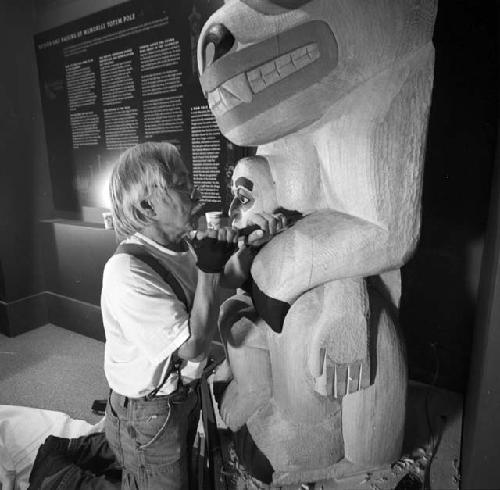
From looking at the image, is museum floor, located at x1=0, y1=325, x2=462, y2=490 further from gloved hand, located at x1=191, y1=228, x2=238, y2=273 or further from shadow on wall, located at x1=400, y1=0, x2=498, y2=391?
gloved hand, located at x1=191, y1=228, x2=238, y2=273

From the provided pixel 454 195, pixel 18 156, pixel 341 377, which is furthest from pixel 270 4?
pixel 18 156

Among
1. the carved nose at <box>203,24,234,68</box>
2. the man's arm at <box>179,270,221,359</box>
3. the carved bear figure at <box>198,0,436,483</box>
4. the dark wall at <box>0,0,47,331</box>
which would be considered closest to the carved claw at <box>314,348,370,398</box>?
the carved bear figure at <box>198,0,436,483</box>

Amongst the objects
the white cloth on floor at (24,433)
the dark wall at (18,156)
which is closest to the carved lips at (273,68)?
the white cloth on floor at (24,433)

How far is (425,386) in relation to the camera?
1.57m

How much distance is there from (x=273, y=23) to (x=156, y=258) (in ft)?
1.97

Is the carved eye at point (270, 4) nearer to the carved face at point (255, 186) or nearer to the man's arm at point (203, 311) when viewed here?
the carved face at point (255, 186)

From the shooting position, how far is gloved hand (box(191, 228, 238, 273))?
2.72ft

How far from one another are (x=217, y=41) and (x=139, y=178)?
0.36 metres

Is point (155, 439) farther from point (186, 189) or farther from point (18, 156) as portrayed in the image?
point (18, 156)

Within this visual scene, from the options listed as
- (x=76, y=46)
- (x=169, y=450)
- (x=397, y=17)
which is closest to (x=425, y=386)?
(x=169, y=450)

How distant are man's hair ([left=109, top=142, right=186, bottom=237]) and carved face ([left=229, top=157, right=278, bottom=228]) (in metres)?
0.17

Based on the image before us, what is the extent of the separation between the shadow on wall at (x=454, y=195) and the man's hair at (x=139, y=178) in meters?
0.95

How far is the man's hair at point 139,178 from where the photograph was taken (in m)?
0.98

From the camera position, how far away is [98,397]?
6.75 ft
